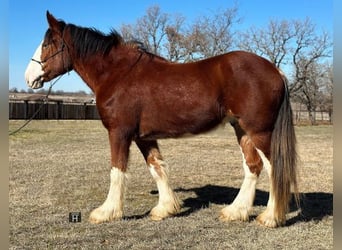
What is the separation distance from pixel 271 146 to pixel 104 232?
220 centimetres

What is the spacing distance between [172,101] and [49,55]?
6.03ft

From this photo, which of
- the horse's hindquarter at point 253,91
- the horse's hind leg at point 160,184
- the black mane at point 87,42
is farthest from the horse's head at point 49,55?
the horse's hindquarter at point 253,91

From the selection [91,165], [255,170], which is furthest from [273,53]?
[255,170]

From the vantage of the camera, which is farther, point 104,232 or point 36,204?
point 36,204

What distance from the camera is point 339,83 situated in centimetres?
247

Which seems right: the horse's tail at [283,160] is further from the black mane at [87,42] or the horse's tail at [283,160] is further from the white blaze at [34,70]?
the white blaze at [34,70]

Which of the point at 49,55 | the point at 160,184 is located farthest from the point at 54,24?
the point at 160,184

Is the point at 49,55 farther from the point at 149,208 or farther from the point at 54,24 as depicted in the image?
the point at 149,208

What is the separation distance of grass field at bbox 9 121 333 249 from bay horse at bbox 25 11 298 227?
1.01 feet

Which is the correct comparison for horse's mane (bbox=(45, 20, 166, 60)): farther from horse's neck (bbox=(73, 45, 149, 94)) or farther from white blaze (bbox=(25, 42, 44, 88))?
white blaze (bbox=(25, 42, 44, 88))

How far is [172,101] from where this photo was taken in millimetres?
4949

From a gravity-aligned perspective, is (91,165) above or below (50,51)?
below

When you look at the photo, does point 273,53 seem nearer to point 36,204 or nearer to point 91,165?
point 91,165

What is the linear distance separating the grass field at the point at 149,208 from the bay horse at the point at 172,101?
12.1 inches
